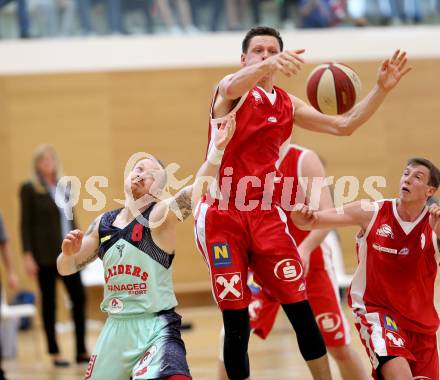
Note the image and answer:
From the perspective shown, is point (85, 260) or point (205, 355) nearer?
point (85, 260)

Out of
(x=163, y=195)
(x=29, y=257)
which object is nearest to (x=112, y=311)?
(x=163, y=195)

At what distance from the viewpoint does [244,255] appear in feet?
17.7

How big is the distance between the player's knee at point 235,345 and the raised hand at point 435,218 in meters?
1.21

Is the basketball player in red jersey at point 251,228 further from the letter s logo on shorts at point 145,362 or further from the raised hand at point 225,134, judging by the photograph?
the letter s logo on shorts at point 145,362

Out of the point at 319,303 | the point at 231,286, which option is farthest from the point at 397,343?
the point at 319,303

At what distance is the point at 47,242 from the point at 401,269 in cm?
460

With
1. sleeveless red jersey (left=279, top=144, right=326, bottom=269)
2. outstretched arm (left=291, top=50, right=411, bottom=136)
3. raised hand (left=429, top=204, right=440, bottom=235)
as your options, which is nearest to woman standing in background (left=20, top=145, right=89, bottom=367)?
sleeveless red jersey (left=279, top=144, right=326, bottom=269)

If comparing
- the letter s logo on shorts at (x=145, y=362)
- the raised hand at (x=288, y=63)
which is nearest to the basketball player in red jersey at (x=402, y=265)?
the raised hand at (x=288, y=63)

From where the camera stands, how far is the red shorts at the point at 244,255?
533 centimetres

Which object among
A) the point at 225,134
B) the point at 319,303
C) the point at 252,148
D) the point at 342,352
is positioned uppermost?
the point at 225,134

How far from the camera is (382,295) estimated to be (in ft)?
18.0

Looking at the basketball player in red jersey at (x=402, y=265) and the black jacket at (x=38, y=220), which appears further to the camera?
the black jacket at (x=38, y=220)

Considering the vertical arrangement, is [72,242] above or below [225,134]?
below

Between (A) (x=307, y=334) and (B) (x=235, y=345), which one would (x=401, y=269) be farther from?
(B) (x=235, y=345)
